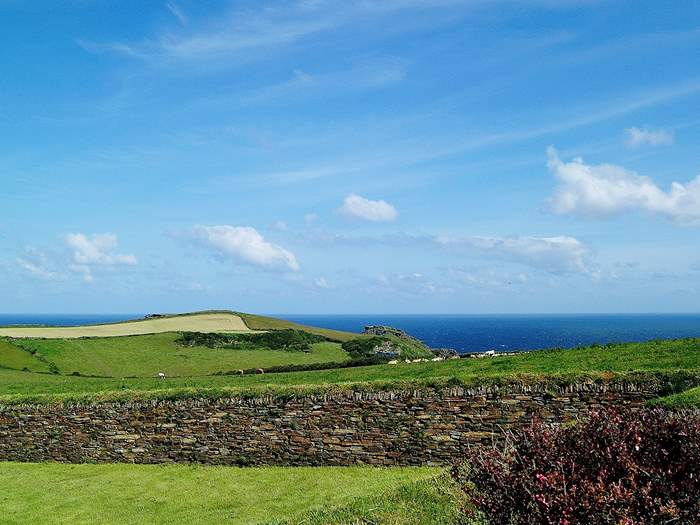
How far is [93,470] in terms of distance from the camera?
1783cm

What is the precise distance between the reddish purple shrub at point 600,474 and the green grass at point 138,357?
3394 cm

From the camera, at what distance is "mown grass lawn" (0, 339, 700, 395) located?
16814mm

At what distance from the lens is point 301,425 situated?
16.8 metres

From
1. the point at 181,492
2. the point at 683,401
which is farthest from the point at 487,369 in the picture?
the point at 181,492

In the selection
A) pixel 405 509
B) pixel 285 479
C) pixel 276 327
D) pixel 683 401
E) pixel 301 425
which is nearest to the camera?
pixel 405 509

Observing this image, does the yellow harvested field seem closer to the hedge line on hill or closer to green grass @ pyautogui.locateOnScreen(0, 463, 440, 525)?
the hedge line on hill

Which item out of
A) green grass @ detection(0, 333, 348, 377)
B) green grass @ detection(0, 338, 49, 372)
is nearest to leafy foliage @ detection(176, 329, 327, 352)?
green grass @ detection(0, 333, 348, 377)

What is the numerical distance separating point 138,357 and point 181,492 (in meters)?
31.3

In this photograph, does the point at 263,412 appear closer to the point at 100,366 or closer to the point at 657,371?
the point at 657,371

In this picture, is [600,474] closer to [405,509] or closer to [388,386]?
[405,509]

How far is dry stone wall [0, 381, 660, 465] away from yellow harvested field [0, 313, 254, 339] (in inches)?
1406

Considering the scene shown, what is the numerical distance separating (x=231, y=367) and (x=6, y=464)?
20342mm

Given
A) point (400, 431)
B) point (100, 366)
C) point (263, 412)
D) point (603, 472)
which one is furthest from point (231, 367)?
point (603, 472)

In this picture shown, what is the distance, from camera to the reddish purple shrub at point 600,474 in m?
5.26
